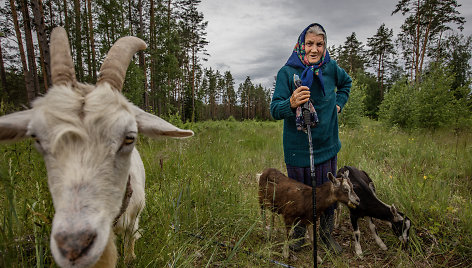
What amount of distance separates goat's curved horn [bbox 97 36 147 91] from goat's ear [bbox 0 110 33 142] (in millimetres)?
485

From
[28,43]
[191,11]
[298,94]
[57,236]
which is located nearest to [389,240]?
[298,94]

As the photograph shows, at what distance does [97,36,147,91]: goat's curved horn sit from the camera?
155 cm

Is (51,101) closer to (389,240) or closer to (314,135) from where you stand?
(314,135)

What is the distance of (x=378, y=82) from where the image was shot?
36312 millimetres

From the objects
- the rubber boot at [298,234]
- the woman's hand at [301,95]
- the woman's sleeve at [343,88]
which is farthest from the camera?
the woman's sleeve at [343,88]

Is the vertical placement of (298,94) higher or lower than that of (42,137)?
higher

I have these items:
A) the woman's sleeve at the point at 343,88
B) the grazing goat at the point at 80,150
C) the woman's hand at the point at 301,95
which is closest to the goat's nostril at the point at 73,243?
the grazing goat at the point at 80,150

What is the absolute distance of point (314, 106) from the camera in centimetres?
266

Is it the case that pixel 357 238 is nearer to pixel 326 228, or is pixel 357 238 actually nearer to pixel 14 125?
pixel 326 228

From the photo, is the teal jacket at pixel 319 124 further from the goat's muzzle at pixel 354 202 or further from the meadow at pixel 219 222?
the meadow at pixel 219 222

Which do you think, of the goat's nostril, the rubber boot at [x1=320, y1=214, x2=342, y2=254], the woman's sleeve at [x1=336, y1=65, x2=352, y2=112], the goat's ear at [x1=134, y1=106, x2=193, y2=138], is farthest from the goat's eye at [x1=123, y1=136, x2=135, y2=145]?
the woman's sleeve at [x1=336, y1=65, x2=352, y2=112]

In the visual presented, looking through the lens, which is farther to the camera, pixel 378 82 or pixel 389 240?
pixel 378 82

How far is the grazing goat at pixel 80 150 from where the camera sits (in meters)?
0.97

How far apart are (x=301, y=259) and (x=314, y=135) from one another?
1.62m
